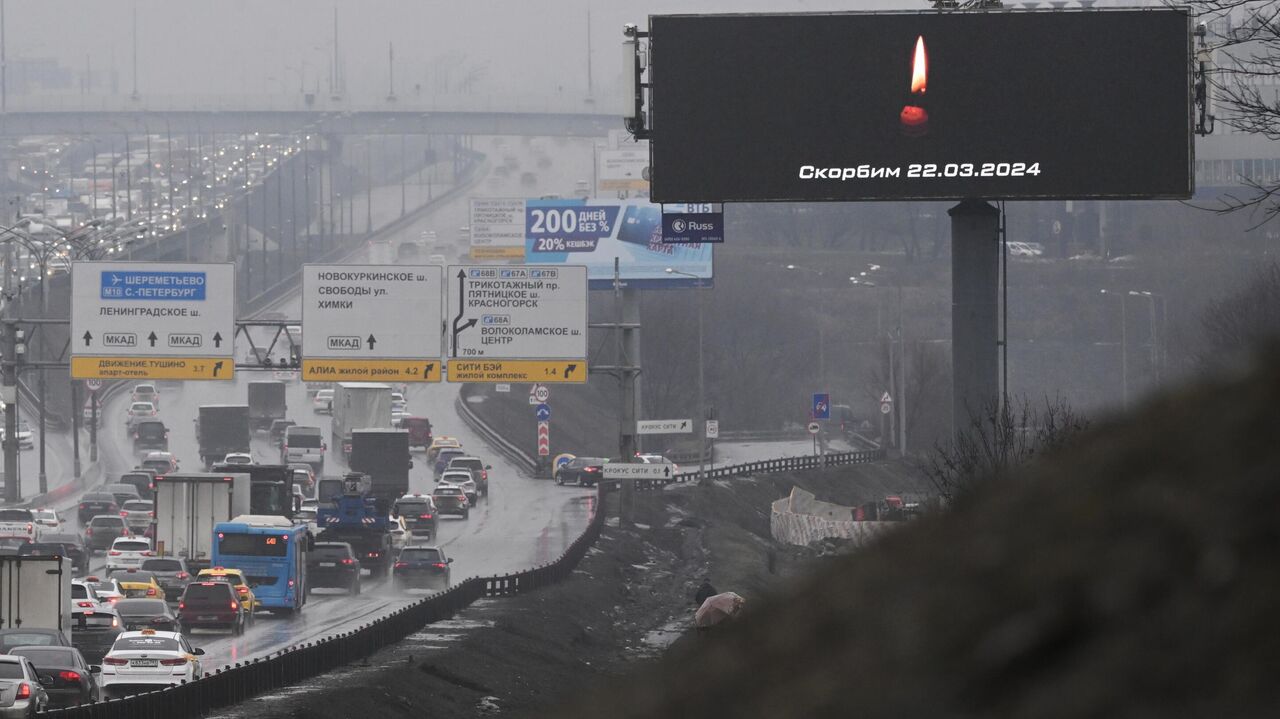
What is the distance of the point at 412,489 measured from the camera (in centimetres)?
6781

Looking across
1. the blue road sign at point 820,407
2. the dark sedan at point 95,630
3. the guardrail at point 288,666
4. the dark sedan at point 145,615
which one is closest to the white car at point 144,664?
the guardrail at point 288,666

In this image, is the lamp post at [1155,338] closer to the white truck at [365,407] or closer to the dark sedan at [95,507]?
the white truck at [365,407]

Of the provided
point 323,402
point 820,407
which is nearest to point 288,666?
point 820,407

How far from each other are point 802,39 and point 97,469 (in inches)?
2132

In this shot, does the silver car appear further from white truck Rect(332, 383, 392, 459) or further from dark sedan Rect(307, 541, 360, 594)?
white truck Rect(332, 383, 392, 459)

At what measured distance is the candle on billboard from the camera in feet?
70.4

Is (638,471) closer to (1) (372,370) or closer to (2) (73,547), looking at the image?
(1) (372,370)

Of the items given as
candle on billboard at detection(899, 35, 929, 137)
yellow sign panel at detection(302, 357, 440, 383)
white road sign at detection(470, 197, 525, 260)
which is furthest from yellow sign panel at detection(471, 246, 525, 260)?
candle on billboard at detection(899, 35, 929, 137)

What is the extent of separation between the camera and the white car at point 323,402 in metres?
90.4

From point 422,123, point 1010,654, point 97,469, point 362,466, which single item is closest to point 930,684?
point 1010,654

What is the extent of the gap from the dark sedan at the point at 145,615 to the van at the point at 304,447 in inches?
1492

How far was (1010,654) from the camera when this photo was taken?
1.92 meters

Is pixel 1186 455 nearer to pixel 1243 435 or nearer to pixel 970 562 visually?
pixel 1243 435

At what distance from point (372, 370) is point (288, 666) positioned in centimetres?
2165
